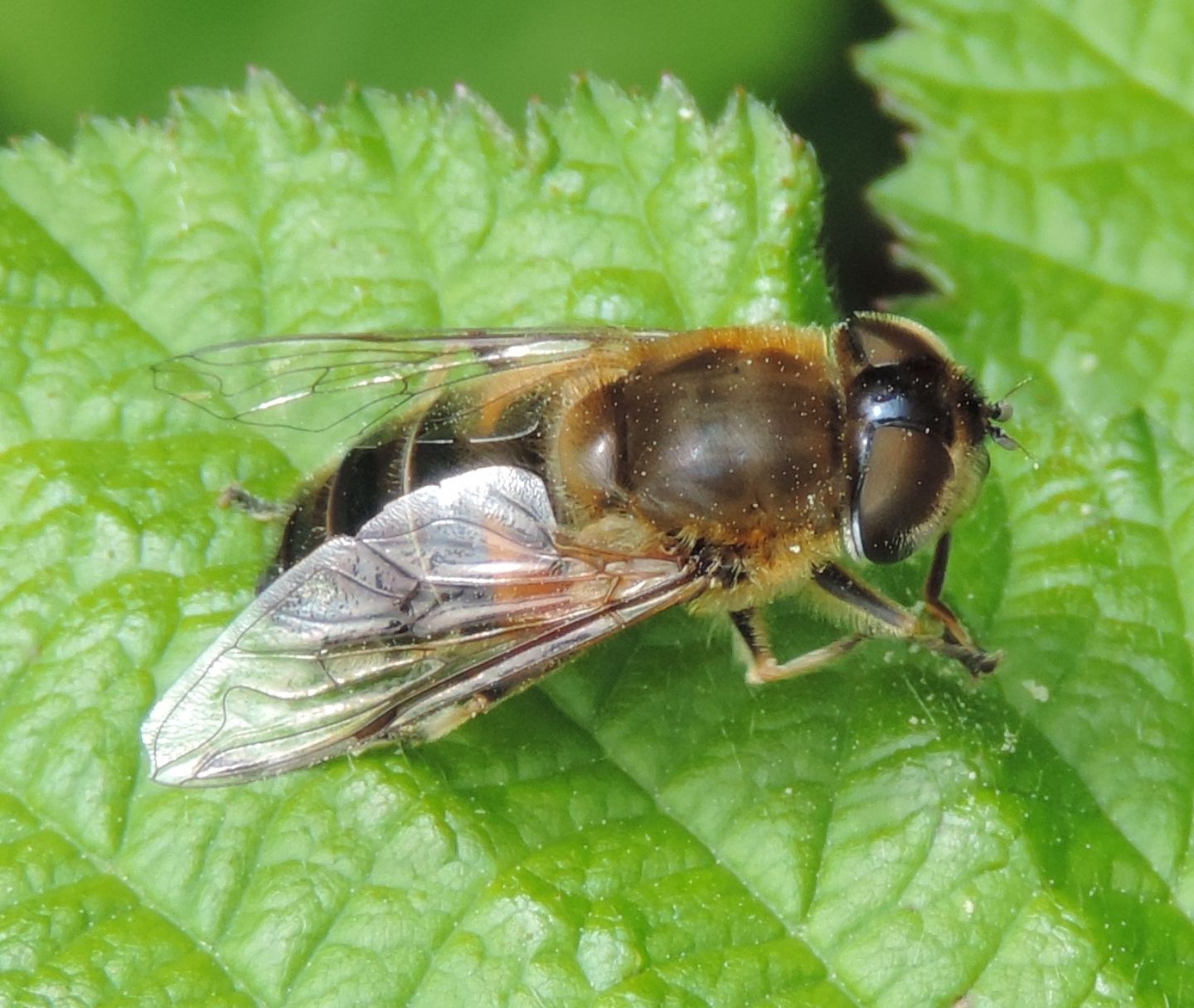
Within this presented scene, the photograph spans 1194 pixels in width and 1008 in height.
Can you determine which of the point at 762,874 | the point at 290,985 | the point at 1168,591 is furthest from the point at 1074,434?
the point at 290,985

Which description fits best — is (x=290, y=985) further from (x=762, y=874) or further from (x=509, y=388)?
(x=509, y=388)

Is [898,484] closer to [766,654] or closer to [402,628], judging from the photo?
[766,654]

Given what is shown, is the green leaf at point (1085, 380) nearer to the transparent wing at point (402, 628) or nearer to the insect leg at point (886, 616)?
the insect leg at point (886, 616)

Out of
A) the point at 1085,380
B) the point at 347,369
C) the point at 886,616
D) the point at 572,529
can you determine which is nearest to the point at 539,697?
the point at 572,529

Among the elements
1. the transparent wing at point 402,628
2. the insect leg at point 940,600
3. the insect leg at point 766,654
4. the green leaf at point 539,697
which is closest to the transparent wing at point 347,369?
the green leaf at point 539,697

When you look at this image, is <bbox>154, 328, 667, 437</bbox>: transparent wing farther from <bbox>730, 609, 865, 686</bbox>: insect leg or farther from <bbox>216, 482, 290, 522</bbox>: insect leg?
<bbox>730, 609, 865, 686</bbox>: insect leg

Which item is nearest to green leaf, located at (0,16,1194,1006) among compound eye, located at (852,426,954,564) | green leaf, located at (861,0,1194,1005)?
green leaf, located at (861,0,1194,1005)
